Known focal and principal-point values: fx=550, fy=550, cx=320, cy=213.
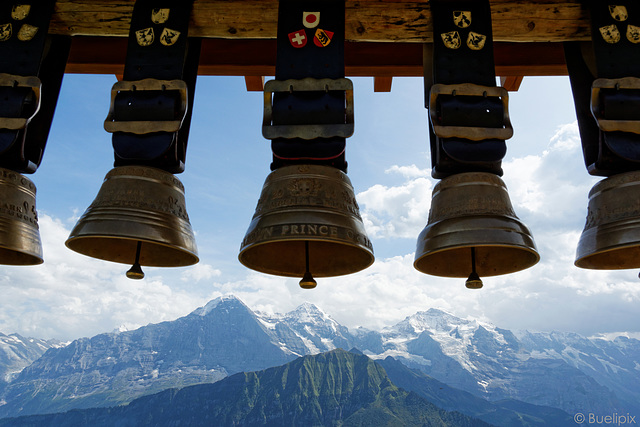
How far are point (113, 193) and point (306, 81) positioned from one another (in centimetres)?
154

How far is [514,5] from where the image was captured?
4367 mm

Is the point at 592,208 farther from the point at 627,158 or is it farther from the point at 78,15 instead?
the point at 78,15

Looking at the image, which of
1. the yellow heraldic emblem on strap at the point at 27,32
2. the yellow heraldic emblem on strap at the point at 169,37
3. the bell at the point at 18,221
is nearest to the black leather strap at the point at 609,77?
the yellow heraldic emblem on strap at the point at 169,37

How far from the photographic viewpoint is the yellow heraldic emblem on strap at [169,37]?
4.17 m

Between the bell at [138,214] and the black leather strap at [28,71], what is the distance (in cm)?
76

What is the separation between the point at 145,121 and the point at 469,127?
2248 millimetres

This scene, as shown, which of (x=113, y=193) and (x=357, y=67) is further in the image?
(x=357, y=67)

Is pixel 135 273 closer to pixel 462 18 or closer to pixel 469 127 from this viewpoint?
pixel 469 127

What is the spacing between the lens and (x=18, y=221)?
3869 millimetres

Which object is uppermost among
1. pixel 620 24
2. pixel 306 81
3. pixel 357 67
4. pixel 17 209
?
pixel 357 67

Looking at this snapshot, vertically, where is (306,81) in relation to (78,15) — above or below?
below

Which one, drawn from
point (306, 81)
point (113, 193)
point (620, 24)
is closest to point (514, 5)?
point (620, 24)

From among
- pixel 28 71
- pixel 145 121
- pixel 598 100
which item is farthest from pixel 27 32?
pixel 598 100

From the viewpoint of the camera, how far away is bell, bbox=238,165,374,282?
3453 mm
